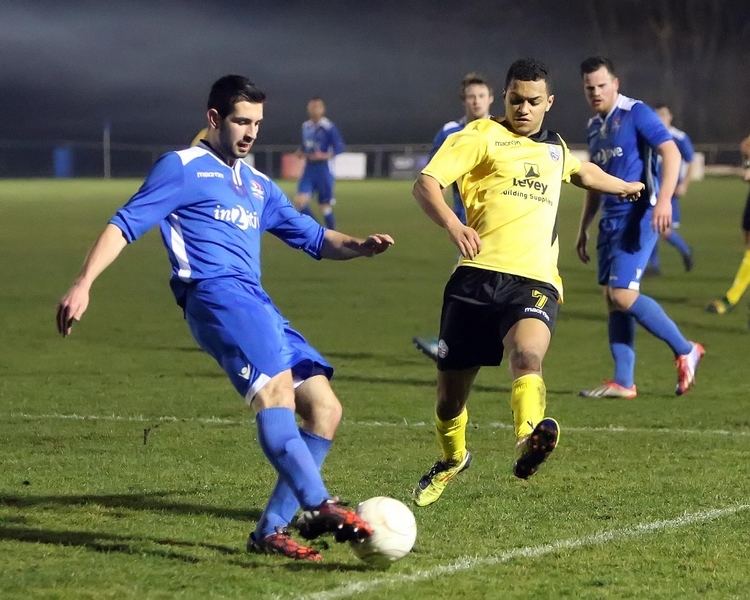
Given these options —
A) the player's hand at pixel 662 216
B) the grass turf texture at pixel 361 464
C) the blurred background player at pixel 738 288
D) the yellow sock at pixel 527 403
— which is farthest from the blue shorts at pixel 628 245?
the blurred background player at pixel 738 288

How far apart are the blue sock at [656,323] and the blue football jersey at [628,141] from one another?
66 centimetres

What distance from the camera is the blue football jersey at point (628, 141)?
9.24 meters

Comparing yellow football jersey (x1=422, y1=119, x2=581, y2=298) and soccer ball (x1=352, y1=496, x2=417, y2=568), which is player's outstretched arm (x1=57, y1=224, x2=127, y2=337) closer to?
soccer ball (x1=352, y1=496, x2=417, y2=568)

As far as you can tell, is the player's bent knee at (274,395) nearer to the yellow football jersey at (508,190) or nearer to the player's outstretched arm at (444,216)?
the player's outstretched arm at (444,216)

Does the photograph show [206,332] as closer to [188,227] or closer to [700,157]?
[188,227]

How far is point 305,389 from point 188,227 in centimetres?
77

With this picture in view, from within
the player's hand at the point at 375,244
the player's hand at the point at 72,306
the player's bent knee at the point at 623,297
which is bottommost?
the player's bent knee at the point at 623,297

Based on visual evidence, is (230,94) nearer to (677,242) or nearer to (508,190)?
(508,190)

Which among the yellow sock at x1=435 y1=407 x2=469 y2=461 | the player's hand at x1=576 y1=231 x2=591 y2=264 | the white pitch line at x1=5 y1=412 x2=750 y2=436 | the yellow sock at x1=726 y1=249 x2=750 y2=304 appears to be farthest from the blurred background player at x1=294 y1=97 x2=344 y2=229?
the yellow sock at x1=435 y1=407 x2=469 y2=461

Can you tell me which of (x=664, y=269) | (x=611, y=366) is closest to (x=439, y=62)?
(x=664, y=269)

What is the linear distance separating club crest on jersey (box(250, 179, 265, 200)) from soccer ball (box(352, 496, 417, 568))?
1.31m

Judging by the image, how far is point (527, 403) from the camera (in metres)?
5.64

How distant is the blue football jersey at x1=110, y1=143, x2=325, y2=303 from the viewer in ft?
17.0

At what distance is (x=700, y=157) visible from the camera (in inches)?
2232
